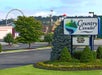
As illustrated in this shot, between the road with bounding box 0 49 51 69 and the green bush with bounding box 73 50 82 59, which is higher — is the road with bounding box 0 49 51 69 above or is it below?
below

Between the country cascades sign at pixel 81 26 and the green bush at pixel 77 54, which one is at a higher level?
the country cascades sign at pixel 81 26

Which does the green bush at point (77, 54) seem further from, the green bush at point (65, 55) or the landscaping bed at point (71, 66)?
the landscaping bed at point (71, 66)

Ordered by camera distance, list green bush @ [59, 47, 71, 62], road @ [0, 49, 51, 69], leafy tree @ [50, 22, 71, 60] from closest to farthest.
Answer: green bush @ [59, 47, 71, 62] < leafy tree @ [50, 22, 71, 60] < road @ [0, 49, 51, 69]

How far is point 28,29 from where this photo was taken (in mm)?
50031

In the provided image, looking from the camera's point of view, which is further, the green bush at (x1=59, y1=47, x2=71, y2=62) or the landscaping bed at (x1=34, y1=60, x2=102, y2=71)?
the green bush at (x1=59, y1=47, x2=71, y2=62)

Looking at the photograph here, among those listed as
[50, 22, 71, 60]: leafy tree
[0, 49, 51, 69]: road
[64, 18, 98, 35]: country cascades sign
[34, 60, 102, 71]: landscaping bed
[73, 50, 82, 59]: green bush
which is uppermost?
[64, 18, 98, 35]: country cascades sign

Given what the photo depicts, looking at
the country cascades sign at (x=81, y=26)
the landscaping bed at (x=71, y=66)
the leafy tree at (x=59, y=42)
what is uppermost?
the country cascades sign at (x=81, y=26)

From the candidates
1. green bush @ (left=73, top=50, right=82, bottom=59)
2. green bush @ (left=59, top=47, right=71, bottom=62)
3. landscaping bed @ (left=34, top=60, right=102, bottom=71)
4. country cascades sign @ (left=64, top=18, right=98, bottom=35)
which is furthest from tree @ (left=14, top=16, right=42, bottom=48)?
landscaping bed @ (left=34, top=60, right=102, bottom=71)

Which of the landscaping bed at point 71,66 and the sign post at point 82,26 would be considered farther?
the sign post at point 82,26

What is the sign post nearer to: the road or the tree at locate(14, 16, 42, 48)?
the road

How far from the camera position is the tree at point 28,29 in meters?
49.6

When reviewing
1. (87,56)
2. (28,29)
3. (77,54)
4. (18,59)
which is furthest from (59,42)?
(28,29)

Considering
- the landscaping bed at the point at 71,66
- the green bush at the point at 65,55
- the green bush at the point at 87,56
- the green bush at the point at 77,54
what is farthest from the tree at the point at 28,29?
the green bush at the point at 87,56

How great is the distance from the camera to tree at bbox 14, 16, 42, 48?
1954 inches
